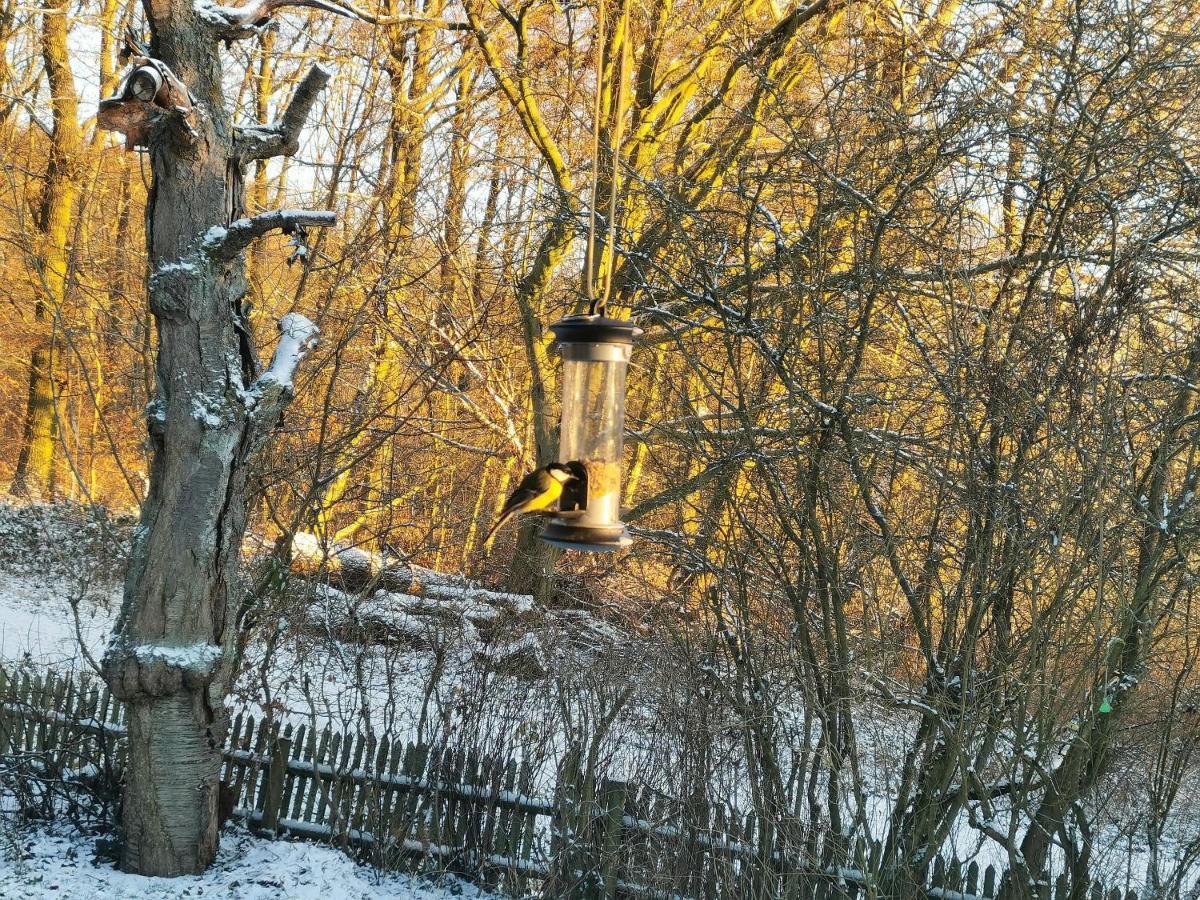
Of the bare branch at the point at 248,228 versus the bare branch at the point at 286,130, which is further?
the bare branch at the point at 286,130

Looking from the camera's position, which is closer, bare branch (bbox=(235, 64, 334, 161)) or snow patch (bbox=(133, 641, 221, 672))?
snow patch (bbox=(133, 641, 221, 672))

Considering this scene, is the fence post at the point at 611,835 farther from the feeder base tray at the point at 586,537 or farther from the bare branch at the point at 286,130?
the bare branch at the point at 286,130

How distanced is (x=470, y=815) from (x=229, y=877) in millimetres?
1272

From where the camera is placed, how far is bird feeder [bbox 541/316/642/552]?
2.91m

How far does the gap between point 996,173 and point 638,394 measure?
5256mm

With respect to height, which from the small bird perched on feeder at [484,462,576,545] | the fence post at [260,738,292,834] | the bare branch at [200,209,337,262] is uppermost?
the bare branch at [200,209,337,262]

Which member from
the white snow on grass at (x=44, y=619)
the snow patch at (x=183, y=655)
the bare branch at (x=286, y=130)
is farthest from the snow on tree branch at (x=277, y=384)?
the white snow on grass at (x=44, y=619)

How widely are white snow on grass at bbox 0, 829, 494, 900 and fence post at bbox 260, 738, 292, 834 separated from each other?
0.11 meters

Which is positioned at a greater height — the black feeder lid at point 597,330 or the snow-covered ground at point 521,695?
the black feeder lid at point 597,330

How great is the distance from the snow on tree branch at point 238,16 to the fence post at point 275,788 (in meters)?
3.81

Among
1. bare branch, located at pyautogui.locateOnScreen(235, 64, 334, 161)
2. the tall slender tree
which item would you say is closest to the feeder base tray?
bare branch, located at pyautogui.locateOnScreen(235, 64, 334, 161)

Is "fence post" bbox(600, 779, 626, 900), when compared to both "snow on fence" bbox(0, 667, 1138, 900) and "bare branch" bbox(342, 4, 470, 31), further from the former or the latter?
"bare branch" bbox(342, 4, 470, 31)

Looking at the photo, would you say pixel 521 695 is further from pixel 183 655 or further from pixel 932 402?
pixel 932 402

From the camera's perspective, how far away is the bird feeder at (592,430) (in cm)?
291
